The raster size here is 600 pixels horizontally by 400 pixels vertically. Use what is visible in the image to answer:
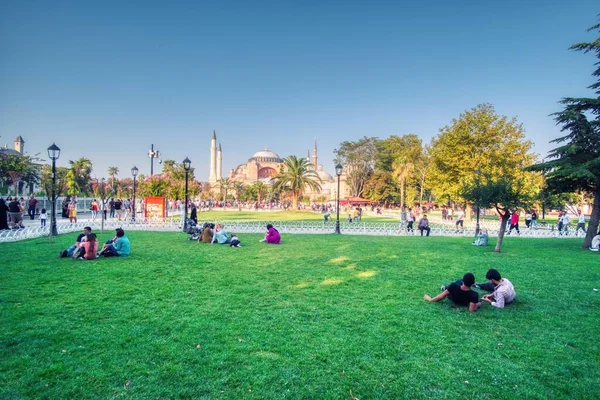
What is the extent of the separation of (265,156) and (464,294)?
109 m

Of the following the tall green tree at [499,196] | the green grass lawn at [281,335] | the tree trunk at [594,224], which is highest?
the tall green tree at [499,196]

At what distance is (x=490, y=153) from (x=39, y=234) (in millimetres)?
29456

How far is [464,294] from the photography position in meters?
5.50

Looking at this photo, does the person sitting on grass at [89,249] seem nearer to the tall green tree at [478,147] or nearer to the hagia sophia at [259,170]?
the tall green tree at [478,147]

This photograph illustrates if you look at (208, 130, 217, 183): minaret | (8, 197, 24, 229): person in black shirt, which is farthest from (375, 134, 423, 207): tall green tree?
(208, 130, 217, 183): minaret

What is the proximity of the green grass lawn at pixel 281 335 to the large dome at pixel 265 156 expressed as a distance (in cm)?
10362

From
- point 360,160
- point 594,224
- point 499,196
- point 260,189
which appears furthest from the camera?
point 260,189

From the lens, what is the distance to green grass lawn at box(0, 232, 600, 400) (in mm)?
3162

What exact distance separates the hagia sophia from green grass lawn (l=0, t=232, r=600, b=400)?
8053 cm

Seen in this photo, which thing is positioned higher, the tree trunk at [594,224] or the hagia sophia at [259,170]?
the hagia sophia at [259,170]

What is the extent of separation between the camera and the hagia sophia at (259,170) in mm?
91750

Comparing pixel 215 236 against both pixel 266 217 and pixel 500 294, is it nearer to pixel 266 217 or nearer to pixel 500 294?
pixel 500 294

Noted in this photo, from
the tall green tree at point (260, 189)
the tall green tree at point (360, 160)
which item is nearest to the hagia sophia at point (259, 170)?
the tall green tree at point (260, 189)

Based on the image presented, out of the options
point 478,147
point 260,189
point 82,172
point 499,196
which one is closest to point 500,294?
point 499,196
